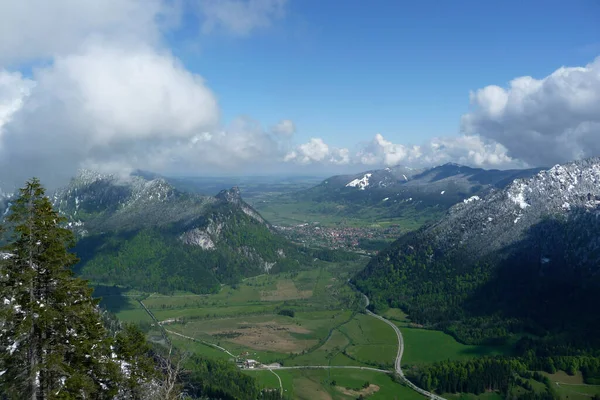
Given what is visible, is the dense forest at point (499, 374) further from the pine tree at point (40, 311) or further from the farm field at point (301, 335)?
the pine tree at point (40, 311)

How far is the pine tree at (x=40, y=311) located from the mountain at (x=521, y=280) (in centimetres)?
13116

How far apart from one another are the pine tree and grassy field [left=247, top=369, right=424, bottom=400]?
262 ft

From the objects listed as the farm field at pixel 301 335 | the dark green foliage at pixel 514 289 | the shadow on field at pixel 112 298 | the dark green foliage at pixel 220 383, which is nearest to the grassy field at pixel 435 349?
the farm field at pixel 301 335

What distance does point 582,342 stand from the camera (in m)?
120

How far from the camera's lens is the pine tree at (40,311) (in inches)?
909

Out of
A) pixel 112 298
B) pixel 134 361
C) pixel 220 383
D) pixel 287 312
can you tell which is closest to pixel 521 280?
pixel 287 312

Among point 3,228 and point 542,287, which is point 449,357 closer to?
point 542,287

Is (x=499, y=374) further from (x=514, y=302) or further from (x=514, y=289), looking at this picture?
(x=514, y=289)

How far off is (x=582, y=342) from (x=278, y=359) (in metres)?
82.3

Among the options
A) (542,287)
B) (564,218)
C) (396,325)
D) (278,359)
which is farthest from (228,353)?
(564,218)

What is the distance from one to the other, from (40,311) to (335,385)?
304ft

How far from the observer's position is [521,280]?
163750mm

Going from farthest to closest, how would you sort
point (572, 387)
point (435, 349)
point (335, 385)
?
point (435, 349)
point (335, 385)
point (572, 387)

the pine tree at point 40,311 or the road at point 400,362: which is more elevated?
the pine tree at point 40,311
